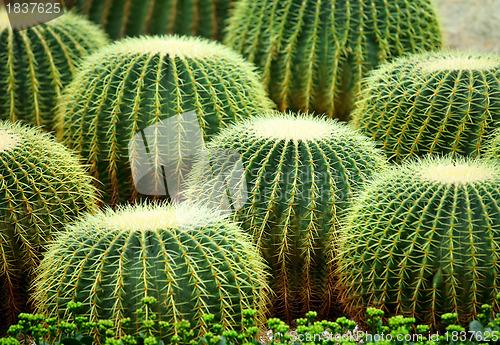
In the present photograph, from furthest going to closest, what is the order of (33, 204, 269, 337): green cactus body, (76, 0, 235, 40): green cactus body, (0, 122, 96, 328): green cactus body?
(76, 0, 235, 40): green cactus body < (0, 122, 96, 328): green cactus body < (33, 204, 269, 337): green cactus body

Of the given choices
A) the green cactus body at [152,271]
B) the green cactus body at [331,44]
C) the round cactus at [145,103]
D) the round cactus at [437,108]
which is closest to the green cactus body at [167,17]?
the green cactus body at [331,44]

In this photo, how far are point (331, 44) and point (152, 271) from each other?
8.59 feet

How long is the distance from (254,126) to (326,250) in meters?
0.80

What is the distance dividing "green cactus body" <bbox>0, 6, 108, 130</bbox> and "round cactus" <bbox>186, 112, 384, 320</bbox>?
1822mm

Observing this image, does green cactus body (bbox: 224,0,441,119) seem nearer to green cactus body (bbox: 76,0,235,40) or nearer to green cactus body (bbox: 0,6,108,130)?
green cactus body (bbox: 76,0,235,40)

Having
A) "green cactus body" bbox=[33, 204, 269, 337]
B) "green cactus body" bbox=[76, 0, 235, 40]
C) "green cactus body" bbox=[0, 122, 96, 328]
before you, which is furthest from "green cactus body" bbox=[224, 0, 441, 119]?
"green cactus body" bbox=[33, 204, 269, 337]

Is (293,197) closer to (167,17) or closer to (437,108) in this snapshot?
(437,108)

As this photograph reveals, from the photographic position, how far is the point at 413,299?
288 centimetres

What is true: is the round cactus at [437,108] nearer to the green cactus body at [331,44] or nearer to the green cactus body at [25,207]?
the green cactus body at [331,44]

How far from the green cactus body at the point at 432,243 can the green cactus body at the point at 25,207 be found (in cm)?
160

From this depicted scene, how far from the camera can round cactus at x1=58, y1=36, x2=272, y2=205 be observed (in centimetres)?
394

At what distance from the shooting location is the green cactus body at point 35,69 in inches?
181

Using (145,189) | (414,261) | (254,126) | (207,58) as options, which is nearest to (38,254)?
(145,189)

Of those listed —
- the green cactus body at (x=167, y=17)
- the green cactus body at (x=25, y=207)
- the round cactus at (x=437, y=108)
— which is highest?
the round cactus at (x=437, y=108)
